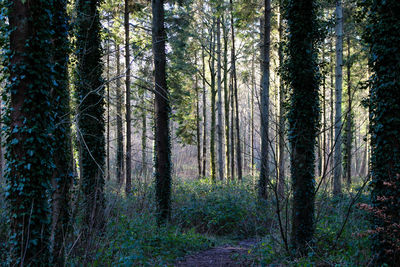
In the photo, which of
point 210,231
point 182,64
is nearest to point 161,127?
point 210,231

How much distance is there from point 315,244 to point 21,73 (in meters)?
6.65

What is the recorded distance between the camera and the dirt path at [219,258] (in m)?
6.80

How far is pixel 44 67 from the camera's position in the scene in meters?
4.72

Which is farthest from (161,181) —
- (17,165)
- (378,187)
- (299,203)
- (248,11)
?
(248,11)

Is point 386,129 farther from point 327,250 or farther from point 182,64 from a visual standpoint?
point 182,64

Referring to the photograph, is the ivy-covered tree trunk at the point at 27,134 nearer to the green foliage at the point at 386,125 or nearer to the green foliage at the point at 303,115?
the green foliage at the point at 303,115

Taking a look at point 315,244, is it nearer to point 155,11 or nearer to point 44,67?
point 44,67

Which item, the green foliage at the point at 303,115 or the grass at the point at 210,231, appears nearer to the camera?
the grass at the point at 210,231

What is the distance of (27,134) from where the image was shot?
4516 millimetres

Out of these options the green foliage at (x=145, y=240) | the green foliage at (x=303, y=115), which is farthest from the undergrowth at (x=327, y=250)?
the green foliage at (x=145, y=240)

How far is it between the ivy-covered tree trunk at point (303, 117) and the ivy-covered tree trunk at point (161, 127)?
419 cm

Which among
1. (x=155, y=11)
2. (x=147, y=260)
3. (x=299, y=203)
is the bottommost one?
(x=147, y=260)

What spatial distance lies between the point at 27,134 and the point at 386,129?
20.0 feet

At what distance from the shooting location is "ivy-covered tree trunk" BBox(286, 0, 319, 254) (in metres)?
6.36
